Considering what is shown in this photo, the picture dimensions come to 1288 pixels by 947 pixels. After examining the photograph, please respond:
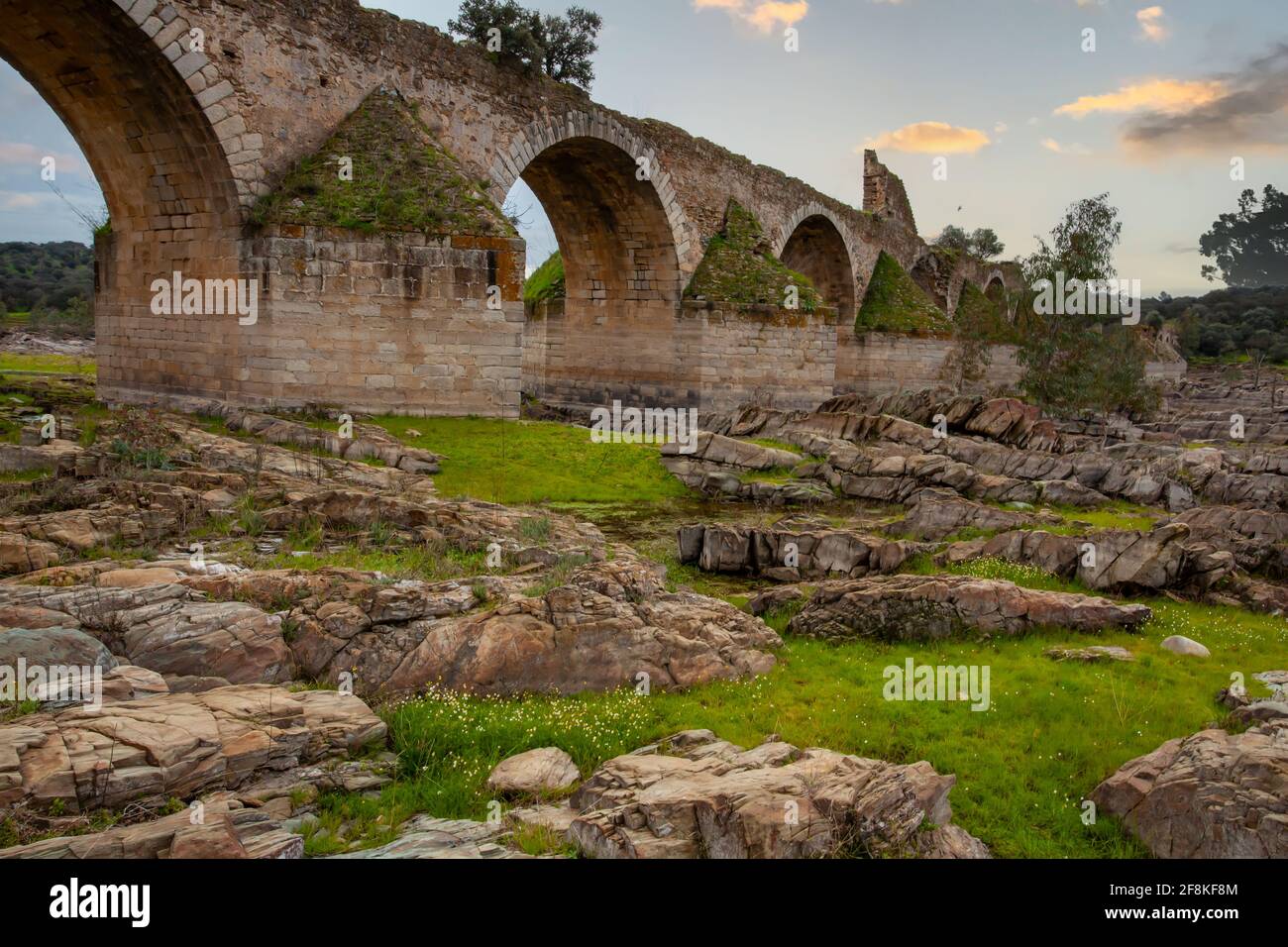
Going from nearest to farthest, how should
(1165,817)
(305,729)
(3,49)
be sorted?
(1165,817) < (305,729) < (3,49)

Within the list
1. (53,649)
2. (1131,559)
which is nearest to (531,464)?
(1131,559)

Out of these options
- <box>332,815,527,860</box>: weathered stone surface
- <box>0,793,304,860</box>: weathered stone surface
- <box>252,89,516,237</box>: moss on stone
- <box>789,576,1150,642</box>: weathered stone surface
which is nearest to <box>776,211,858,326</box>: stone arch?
<box>252,89,516,237</box>: moss on stone

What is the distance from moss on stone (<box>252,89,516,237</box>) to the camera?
15.7 metres

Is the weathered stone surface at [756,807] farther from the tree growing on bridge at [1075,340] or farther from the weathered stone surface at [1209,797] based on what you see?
the tree growing on bridge at [1075,340]

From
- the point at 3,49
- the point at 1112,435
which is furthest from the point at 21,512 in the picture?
the point at 1112,435

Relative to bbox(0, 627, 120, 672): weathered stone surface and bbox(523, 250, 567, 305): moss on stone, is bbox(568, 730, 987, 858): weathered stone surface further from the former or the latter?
bbox(523, 250, 567, 305): moss on stone

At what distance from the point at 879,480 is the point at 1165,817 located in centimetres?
1150

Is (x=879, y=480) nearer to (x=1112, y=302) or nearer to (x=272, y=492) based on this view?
(x=272, y=492)

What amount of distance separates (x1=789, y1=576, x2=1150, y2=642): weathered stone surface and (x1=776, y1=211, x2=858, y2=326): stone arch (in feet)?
93.7

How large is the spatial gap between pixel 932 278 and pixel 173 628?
147 ft

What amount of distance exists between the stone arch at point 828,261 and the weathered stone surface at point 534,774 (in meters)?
32.2

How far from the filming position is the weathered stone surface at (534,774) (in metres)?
4.71
